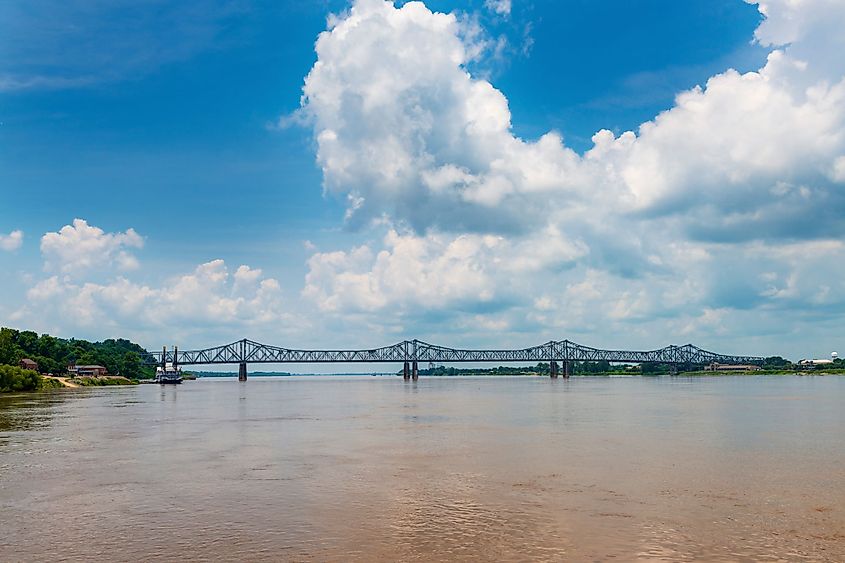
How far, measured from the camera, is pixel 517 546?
2034 cm

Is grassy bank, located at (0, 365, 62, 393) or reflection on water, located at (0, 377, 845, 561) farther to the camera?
grassy bank, located at (0, 365, 62, 393)

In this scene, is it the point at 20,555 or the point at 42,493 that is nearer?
the point at 20,555

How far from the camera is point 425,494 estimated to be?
28266 millimetres

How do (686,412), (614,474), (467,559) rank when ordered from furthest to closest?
1. (686,412)
2. (614,474)
3. (467,559)

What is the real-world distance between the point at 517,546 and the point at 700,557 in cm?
509

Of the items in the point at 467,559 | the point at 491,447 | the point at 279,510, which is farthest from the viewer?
the point at 491,447

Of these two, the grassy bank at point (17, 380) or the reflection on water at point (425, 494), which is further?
the grassy bank at point (17, 380)

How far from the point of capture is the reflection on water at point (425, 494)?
20.5m

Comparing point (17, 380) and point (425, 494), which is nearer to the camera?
point (425, 494)

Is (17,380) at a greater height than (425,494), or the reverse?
(17,380)

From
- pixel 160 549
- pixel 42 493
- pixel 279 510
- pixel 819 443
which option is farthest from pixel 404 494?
pixel 819 443

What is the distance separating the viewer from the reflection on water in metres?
20.5

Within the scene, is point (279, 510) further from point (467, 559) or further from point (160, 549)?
point (467, 559)

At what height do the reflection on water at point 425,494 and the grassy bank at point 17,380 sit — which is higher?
the grassy bank at point 17,380
